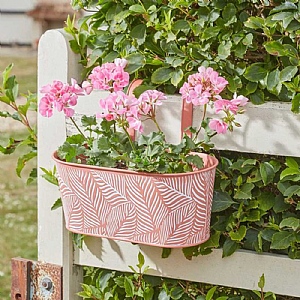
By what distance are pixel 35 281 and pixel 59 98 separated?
20.1 inches

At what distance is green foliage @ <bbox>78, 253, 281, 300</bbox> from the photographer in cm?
173

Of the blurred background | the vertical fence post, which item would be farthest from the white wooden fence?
the blurred background

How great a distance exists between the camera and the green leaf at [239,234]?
5.36 ft

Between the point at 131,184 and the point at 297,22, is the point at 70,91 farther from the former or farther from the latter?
the point at 297,22

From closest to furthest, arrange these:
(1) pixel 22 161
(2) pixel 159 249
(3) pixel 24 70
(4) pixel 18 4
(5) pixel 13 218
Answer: (2) pixel 159 249
(1) pixel 22 161
(5) pixel 13 218
(3) pixel 24 70
(4) pixel 18 4

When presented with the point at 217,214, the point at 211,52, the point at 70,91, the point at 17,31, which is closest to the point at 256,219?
the point at 217,214

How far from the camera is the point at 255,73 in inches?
63.0

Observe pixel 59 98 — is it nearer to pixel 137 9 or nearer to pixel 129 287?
pixel 137 9

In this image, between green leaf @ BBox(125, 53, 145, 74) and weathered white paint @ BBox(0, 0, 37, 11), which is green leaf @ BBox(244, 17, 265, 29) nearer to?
green leaf @ BBox(125, 53, 145, 74)

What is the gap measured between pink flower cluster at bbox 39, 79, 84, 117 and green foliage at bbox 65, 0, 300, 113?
165 mm

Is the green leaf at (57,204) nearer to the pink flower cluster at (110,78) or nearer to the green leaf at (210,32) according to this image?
the pink flower cluster at (110,78)

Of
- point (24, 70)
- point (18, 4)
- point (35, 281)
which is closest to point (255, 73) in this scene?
point (35, 281)

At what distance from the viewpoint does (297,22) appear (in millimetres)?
1531

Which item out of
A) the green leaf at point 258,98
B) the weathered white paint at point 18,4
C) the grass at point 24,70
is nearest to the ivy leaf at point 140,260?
the green leaf at point 258,98
